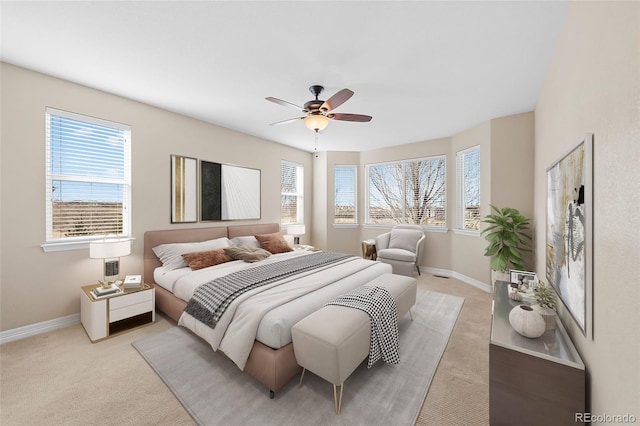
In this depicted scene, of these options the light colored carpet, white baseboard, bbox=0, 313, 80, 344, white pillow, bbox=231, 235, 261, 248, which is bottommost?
the light colored carpet

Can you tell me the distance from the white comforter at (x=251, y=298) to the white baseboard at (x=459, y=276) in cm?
205

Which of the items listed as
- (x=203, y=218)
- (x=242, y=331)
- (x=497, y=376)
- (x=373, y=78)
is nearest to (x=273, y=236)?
(x=203, y=218)

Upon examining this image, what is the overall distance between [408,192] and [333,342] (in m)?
4.61

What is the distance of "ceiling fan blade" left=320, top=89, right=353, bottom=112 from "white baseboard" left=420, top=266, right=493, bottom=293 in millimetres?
3797

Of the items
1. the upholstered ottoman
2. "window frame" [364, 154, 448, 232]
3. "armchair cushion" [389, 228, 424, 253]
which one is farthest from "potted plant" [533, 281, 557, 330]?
"window frame" [364, 154, 448, 232]

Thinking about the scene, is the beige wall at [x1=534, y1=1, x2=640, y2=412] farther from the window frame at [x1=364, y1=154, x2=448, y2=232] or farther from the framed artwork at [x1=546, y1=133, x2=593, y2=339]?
the window frame at [x1=364, y1=154, x2=448, y2=232]

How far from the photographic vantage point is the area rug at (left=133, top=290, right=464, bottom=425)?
1630 mm

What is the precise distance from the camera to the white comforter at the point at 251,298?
1.90 meters

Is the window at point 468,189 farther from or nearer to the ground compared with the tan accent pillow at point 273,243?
farther from the ground

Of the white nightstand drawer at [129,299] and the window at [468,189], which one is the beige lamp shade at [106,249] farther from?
the window at [468,189]

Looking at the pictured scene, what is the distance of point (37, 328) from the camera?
8.66 ft

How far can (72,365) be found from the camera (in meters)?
2.15

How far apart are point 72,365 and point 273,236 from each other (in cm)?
287

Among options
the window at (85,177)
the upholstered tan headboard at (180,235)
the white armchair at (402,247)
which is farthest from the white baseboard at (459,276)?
the window at (85,177)
